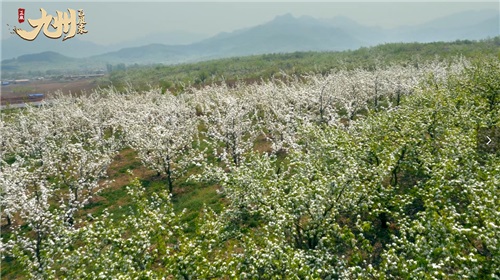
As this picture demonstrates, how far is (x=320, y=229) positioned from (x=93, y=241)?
7335 mm

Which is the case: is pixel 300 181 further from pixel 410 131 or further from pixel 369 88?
pixel 369 88

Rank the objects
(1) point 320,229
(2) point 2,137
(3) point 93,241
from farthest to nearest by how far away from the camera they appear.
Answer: (2) point 2,137 < (1) point 320,229 < (3) point 93,241

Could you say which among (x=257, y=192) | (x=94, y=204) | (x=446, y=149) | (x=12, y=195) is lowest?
(x=94, y=204)

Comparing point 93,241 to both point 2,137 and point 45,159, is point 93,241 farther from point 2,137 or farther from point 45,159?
point 2,137

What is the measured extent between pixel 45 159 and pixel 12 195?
5526mm

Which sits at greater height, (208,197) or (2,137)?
(2,137)

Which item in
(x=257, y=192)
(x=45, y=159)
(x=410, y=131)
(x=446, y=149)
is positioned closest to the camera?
(x=257, y=192)

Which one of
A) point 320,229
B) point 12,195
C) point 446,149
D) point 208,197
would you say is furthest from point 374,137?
point 12,195

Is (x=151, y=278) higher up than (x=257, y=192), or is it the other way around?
(x=257, y=192)

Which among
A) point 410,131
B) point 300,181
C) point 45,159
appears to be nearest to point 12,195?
point 45,159

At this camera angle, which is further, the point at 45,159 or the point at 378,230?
the point at 45,159

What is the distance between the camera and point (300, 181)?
1217 cm

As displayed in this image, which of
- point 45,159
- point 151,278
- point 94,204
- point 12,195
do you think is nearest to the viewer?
point 151,278

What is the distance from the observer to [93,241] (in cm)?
991
